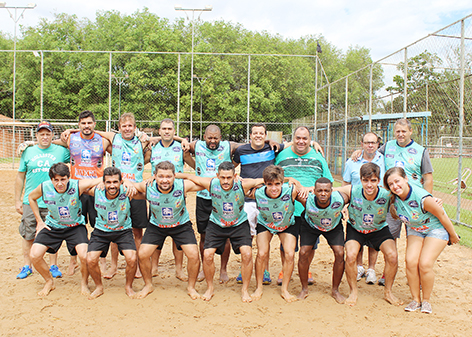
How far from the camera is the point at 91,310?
4199 mm

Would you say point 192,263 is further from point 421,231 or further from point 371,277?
point 421,231

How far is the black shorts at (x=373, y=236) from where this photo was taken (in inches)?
180

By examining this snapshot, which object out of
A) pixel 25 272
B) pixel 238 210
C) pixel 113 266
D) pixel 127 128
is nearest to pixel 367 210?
pixel 238 210

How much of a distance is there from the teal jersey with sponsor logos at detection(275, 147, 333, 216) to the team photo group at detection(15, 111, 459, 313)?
0.5 inches

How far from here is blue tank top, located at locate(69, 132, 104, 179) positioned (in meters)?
5.32

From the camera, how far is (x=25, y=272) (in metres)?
5.16

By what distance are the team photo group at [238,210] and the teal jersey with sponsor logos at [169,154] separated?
0.01m

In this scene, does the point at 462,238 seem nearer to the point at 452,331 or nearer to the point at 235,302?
the point at 452,331

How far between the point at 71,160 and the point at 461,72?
7.13 metres

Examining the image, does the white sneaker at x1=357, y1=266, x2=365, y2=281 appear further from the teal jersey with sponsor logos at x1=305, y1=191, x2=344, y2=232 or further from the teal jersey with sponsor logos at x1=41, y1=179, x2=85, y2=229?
the teal jersey with sponsor logos at x1=41, y1=179, x2=85, y2=229

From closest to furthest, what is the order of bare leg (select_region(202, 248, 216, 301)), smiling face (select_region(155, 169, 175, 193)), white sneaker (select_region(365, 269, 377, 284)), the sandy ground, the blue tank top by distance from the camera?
1. the sandy ground
2. smiling face (select_region(155, 169, 175, 193))
3. bare leg (select_region(202, 248, 216, 301))
4. white sneaker (select_region(365, 269, 377, 284))
5. the blue tank top

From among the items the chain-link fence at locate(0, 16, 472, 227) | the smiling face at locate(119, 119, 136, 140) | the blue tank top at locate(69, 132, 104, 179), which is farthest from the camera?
the chain-link fence at locate(0, 16, 472, 227)

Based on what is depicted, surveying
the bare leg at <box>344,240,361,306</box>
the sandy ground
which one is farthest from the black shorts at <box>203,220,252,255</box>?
the bare leg at <box>344,240,361,306</box>

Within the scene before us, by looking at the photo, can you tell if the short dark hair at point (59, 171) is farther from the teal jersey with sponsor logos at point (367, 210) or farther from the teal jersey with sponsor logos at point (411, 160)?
the teal jersey with sponsor logos at point (411, 160)
